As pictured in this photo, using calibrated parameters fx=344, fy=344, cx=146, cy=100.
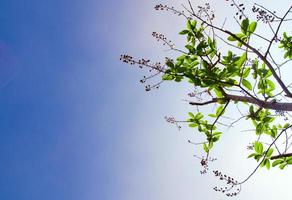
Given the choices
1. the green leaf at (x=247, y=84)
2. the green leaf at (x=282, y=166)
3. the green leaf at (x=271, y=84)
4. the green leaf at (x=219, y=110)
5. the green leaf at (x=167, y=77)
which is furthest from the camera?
the green leaf at (x=219, y=110)

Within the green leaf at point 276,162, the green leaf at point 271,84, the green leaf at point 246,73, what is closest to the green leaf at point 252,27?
the green leaf at point 246,73

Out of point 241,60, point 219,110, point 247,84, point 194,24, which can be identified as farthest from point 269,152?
point 194,24

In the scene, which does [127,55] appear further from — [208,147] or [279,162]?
[279,162]

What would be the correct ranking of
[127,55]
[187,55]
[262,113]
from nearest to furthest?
1. [127,55]
2. [187,55]
3. [262,113]

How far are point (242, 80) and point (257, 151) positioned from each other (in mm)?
1136

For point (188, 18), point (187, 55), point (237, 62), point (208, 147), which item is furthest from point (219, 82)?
point (208, 147)

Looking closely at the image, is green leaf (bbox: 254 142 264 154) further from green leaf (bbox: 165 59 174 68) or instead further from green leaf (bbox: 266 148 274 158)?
green leaf (bbox: 165 59 174 68)

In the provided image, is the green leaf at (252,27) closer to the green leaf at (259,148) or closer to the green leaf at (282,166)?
the green leaf at (259,148)

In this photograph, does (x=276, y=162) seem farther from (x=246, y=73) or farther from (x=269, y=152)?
(x=246, y=73)

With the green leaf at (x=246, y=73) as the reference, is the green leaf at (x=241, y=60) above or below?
above

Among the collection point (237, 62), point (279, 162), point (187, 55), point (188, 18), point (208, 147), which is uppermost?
point (188, 18)

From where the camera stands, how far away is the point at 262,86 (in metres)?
4.93

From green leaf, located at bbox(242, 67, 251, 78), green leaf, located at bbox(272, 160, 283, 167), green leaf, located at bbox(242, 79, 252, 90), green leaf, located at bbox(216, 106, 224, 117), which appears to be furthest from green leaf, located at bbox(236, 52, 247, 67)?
green leaf, located at bbox(272, 160, 283, 167)

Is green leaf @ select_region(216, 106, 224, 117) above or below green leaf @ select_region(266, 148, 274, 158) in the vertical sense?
above
